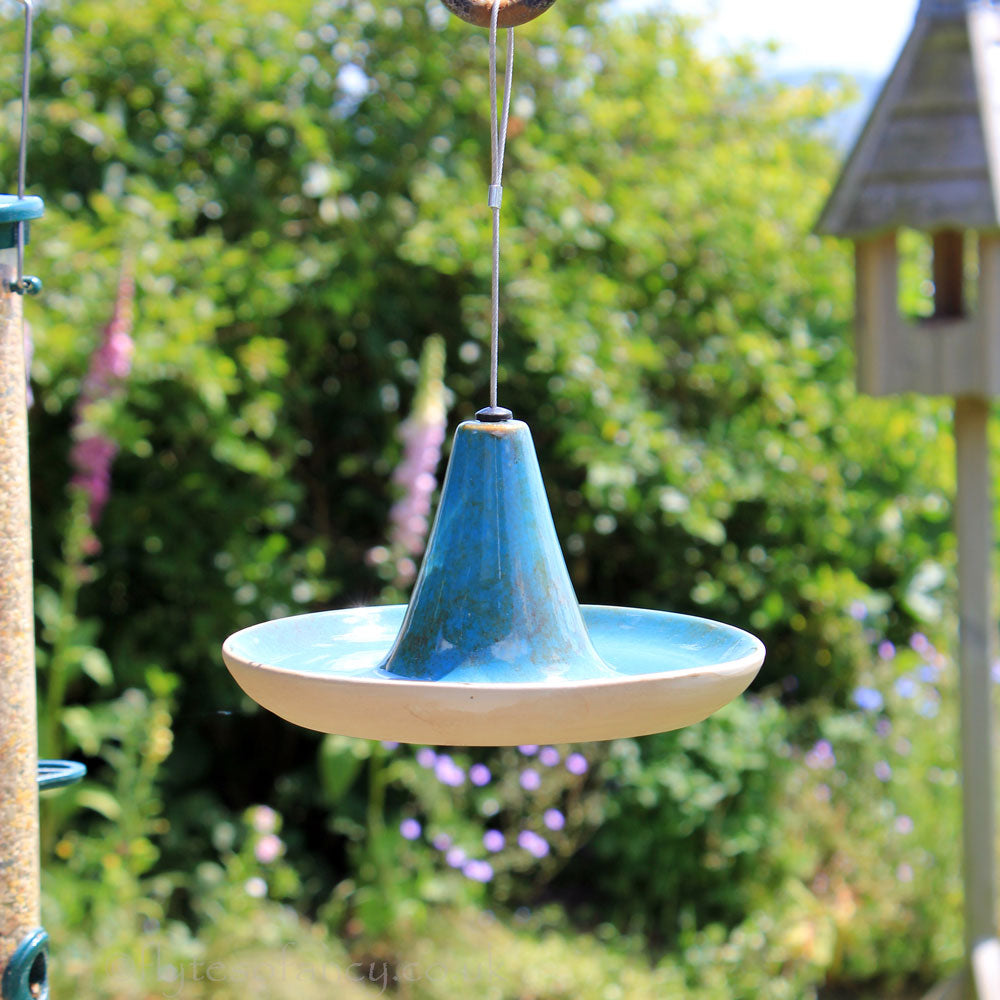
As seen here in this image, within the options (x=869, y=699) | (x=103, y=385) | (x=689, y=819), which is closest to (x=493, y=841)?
(x=689, y=819)

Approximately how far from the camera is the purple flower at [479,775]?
12.3 ft

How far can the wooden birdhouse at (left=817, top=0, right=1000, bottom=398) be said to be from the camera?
3.32 metres

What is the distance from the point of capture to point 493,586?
1283 millimetres

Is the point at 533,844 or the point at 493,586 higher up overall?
the point at 493,586

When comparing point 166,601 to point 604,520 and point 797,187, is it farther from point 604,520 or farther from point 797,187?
point 797,187

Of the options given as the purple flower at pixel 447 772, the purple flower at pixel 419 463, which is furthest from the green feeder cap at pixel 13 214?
the purple flower at pixel 447 772

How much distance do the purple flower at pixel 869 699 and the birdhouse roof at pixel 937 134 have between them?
157cm

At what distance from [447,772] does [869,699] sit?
1.47 metres

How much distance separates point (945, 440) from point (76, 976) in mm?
3157

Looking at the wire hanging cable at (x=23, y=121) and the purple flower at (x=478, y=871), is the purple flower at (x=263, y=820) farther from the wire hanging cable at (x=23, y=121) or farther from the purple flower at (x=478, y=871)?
the wire hanging cable at (x=23, y=121)

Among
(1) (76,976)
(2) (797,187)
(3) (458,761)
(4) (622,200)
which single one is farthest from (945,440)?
(1) (76,976)

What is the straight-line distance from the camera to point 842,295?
452 centimetres

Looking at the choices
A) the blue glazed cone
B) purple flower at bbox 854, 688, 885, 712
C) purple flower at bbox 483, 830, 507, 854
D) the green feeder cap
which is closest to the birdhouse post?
purple flower at bbox 854, 688, 885, 712

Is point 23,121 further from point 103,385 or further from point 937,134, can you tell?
point 937,134
